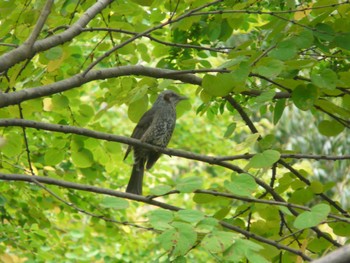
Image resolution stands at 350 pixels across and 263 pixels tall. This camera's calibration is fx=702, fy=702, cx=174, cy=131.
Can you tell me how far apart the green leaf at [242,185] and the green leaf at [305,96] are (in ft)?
1.60

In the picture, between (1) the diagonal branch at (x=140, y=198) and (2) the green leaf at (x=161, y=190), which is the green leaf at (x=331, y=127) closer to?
(1) the diagonal branch at (x=140, y=198)

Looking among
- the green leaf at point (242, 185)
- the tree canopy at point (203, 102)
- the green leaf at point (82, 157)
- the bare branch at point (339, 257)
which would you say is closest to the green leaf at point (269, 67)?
the tree canopy at point (203, 102)

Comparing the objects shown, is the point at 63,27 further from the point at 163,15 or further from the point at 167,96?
the point at 167,96

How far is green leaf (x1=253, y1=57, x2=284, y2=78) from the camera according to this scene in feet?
7.75

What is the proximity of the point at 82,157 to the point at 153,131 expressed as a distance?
3.90 feet

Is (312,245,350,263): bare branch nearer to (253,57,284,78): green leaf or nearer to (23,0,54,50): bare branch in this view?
(253,57,284,78): green leaf

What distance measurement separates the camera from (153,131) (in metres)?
4.42

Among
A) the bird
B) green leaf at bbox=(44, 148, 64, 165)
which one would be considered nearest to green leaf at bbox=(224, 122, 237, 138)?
green leaf at bbox=(44, 148, 64, 165)

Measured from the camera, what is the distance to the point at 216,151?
1102 centimetres

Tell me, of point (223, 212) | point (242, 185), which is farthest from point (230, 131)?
point (242, 185)

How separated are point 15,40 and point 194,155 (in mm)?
1346

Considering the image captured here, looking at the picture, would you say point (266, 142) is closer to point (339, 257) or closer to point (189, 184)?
point (189, 184)

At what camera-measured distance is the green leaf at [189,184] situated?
2.16m

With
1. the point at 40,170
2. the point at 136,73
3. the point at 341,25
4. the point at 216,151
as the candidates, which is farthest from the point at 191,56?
the point at 216,151
